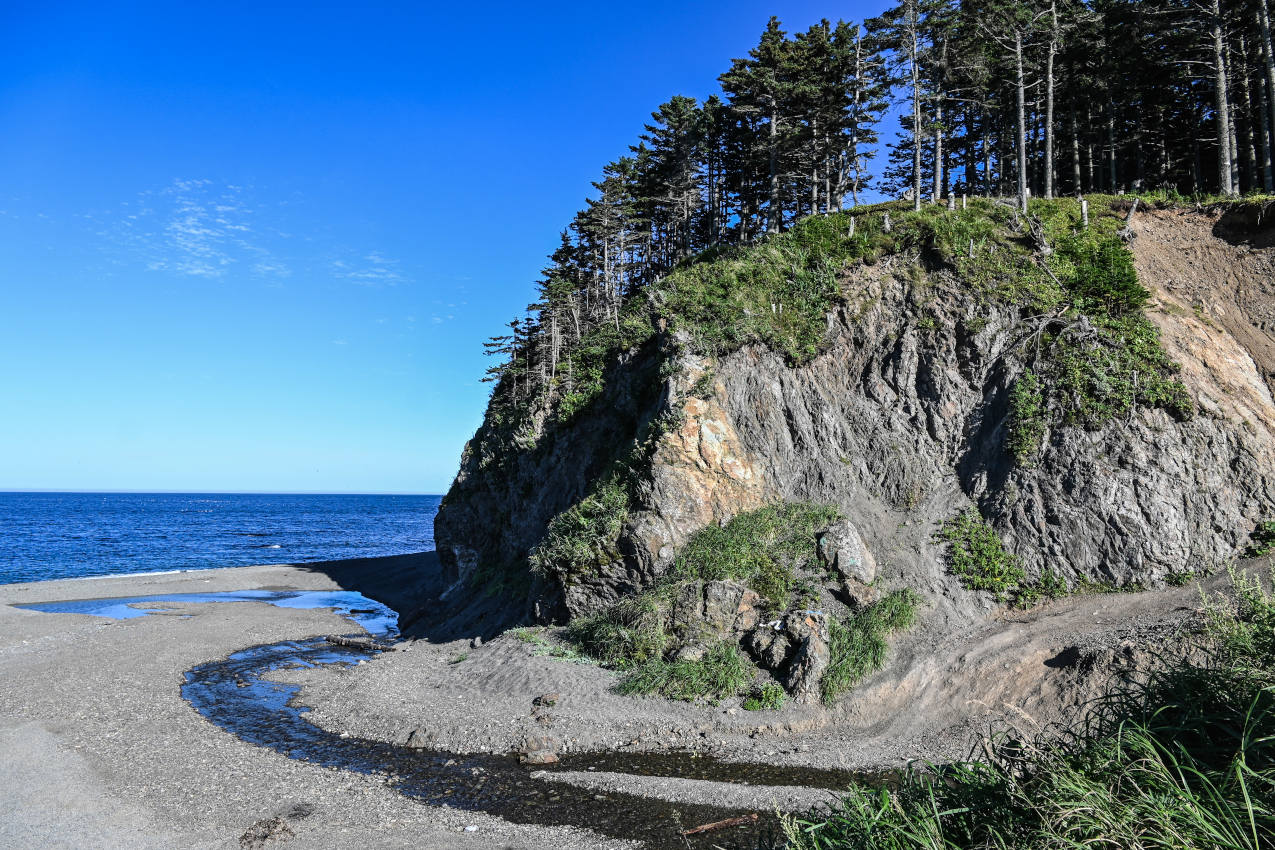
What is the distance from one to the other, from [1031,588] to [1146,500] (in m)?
3.39

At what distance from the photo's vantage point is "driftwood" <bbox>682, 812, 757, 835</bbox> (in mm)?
9992

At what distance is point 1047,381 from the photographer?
17.5m

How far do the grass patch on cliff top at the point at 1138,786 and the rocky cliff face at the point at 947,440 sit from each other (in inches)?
480

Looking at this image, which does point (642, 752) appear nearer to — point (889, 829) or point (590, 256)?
point (889, 829)

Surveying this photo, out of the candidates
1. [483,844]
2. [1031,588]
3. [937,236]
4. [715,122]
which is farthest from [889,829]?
[715,122]

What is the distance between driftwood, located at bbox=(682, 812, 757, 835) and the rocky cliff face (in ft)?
25.3

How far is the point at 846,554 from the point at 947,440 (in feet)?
16.2

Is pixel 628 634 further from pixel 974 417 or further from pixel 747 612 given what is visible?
pixel 974 417

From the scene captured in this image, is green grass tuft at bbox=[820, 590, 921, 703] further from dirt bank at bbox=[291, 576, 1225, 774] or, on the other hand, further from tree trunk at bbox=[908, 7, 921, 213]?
tree trunk at bbox=[908, 7, 921, 213]

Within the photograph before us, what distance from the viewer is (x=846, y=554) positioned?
1662cm

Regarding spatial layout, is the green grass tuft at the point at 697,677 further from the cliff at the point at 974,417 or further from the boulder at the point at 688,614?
the cliff at the point at 974,417

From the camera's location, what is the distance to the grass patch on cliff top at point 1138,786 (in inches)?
137

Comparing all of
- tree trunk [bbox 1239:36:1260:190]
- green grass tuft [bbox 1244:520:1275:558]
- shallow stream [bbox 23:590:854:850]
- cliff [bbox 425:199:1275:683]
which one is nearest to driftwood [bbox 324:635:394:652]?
cliff [bbox 425:199:1275:683]

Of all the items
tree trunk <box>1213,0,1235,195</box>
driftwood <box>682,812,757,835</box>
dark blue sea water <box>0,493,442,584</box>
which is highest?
tree trunk <box>1213,0,1235,195</box>
